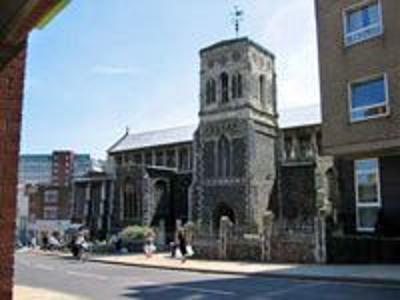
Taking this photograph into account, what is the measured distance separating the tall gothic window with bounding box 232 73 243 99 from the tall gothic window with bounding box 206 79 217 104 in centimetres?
185

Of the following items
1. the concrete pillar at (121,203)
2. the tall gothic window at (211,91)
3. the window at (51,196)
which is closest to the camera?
the tall gothic window at (211,91)

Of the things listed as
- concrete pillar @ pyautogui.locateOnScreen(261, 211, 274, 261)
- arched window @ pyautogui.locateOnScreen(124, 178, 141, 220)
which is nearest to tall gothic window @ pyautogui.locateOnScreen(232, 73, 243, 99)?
arched window @ pyautogui.locateOnScreen(124, 178, 141, 220)

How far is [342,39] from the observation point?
72.6 feet

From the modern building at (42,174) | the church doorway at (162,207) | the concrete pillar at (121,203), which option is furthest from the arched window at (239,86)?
the modern building at (42,174)

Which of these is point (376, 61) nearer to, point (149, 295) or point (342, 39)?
point (342, 39)

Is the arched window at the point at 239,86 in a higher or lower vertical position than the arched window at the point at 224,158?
higher

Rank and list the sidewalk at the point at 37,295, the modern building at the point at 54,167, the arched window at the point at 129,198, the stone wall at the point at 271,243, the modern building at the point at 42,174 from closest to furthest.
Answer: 1. the sidewalk at the point at 37,295
2. the stone wall at the point at 271,243
3. the arched window at the point at 129,198
4. the modern building at the point at 42,174
5. the modern building at the point at 54,167

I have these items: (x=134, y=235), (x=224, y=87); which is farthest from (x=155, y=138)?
(x=134, y=235)

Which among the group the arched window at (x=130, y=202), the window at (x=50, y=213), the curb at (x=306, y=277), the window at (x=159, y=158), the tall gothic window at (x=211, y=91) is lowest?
the curb at (x=306, y=277)

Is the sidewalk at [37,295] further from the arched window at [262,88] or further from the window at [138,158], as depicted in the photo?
the window at [138,158]

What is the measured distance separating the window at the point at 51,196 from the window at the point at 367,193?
63.2 m

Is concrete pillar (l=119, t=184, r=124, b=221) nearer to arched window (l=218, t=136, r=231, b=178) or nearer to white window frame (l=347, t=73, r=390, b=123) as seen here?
arched window (l=218, t=136, r=231, b=178)

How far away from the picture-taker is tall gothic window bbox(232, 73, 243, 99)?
4634 centimetres

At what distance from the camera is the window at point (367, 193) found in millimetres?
22812
